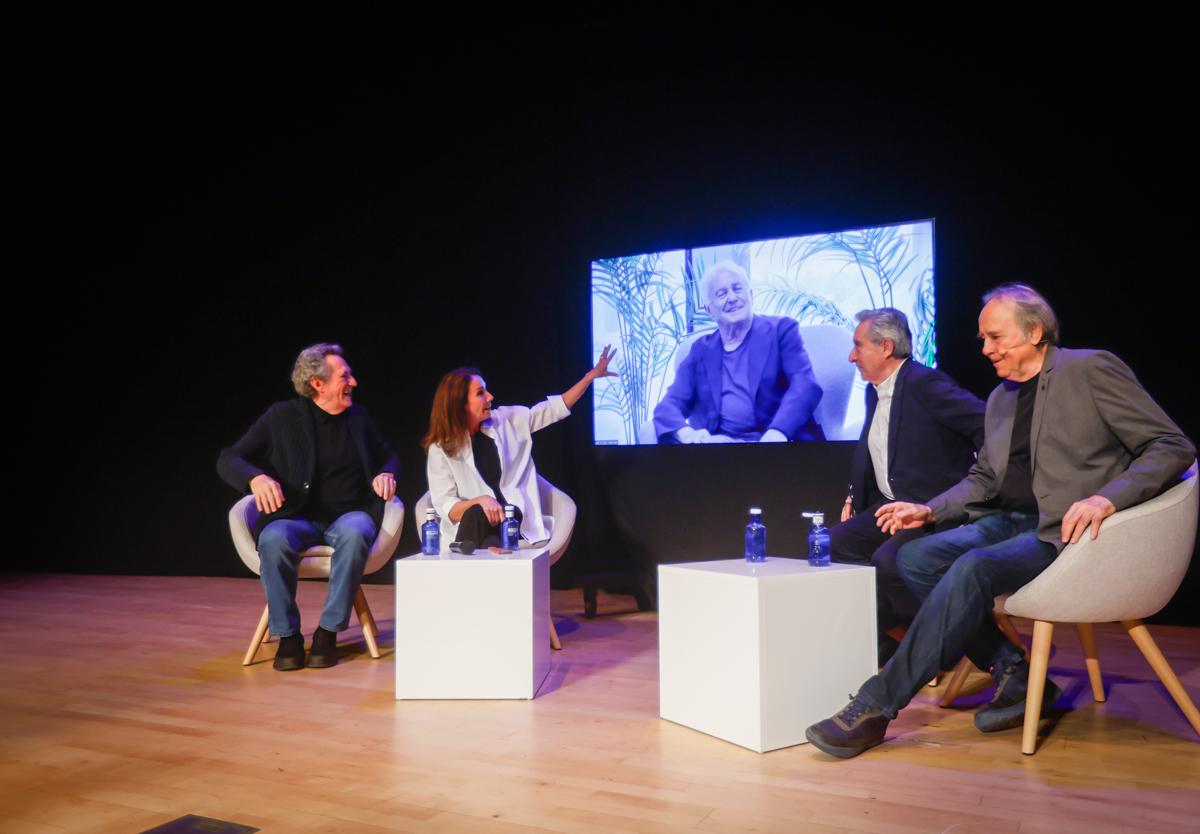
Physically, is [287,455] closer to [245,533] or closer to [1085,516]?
[245,533]

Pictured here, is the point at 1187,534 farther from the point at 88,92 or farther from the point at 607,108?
the point at 88,92

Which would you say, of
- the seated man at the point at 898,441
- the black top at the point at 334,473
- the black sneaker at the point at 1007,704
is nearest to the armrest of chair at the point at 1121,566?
the black sneaker at the point at 1007,704

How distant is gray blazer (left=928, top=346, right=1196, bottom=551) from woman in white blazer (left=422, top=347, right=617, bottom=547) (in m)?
1.99

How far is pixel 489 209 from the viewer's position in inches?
222

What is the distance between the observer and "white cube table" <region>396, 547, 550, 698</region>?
2.98 m

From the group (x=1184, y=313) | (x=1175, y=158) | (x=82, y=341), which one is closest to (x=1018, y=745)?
(x=1184, y=313)

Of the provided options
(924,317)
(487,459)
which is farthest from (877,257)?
(487,459)

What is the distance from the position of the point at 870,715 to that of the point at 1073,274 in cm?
279

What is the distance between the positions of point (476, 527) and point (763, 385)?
1780 millimetres

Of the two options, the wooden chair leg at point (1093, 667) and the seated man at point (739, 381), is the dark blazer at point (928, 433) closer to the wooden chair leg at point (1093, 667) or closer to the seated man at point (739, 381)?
the wooden chair leg at point (1093, 667)

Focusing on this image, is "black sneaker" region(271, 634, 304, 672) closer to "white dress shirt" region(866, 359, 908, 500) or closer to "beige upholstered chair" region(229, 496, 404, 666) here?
"beige upholstered chair" region(229, 496, 404, 666)

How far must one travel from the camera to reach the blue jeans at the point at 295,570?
11.6ft

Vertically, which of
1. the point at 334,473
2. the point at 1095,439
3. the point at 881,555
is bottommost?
the point at 881,555

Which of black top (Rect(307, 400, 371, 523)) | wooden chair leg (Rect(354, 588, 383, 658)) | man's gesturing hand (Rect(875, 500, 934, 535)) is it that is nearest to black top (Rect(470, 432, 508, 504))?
black top (Rect(307, 400, 371, 523))
